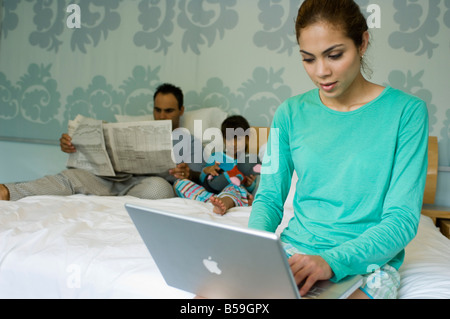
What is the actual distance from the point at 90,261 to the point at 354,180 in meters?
0.67

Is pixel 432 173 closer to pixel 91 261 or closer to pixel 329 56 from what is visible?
pixel 329 56

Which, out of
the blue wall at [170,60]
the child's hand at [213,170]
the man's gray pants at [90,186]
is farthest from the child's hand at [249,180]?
the blue wall at [170,60]

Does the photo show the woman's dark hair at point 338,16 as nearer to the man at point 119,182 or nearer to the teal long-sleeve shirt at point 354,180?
the teal long-sleeve shirt at point 354,180

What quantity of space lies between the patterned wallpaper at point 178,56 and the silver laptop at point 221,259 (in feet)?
6.21

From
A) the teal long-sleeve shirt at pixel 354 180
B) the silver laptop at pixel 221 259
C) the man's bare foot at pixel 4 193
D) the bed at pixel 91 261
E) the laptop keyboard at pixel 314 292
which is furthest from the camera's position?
the man's bare foot at pixel 4 193

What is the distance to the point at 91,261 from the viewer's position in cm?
106

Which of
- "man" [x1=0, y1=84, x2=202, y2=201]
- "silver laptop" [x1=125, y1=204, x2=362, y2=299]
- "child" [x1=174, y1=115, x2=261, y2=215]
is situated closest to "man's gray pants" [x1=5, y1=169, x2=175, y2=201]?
"man" [x1=0, y1=84, x2=202, y2=201]

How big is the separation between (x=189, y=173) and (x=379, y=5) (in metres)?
1.38

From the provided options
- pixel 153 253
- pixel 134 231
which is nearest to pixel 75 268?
pixel 134 231

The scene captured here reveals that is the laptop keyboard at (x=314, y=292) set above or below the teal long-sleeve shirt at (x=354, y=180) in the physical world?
below

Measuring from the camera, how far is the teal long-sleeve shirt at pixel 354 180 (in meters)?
0.79

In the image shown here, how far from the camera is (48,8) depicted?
114 inches

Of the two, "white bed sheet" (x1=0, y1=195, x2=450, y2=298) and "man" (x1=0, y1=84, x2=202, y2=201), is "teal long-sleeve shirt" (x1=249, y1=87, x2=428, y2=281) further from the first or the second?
"man" (x1=0, y1=84, x2=202, y2=201)

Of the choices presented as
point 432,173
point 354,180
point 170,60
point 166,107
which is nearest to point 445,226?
point 432,173
